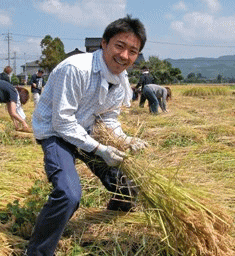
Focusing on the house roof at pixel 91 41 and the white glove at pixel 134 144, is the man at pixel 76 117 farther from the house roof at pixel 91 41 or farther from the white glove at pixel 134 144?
the house roof at pixel 91 41

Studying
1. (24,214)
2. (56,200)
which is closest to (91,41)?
(24,214)

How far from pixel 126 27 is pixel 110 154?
2.31 feet

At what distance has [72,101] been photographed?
6.31 ft

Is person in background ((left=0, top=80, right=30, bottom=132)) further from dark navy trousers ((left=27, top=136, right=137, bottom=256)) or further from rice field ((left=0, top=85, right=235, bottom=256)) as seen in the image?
dark navy trousers ((left=27, top=136, right=137, bottom=256))

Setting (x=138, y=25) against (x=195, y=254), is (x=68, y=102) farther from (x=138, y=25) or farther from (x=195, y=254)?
(x=195, y=254)

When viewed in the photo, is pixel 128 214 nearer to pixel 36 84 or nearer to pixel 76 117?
pixel 76 117

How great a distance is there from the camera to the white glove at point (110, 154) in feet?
6.56

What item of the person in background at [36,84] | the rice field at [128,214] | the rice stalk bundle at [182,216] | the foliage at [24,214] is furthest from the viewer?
the person in background at [36,84]

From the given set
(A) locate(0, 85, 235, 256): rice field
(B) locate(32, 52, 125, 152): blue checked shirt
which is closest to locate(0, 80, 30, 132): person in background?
(A) locate(0, 85, 235, 256): rice field

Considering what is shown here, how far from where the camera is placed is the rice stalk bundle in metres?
1.81

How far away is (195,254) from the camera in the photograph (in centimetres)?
183

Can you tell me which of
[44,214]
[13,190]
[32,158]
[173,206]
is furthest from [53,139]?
[32,158]

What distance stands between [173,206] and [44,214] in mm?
658

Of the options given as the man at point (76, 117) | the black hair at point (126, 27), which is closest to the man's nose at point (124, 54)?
the man at point (76, 117)
